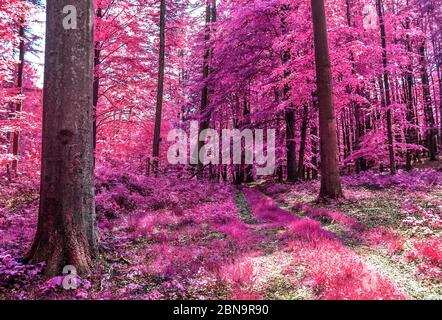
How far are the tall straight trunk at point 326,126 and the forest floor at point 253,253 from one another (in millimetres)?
765

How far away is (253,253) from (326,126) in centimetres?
683

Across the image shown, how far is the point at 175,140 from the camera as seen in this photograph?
98.1ft

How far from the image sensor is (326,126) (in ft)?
36.6

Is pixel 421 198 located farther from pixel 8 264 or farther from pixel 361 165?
pixel 361 165

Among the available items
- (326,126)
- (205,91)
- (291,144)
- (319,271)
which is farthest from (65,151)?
(205,91)

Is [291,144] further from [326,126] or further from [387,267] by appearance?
[387,267]

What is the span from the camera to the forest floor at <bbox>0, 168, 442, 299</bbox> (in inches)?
167

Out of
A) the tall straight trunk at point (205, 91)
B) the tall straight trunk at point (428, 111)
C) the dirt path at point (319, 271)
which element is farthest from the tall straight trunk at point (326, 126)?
the tall straight trunk at point (428, 111)

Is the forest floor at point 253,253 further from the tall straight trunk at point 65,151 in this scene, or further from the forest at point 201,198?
the tall straight trunk at point 65,151

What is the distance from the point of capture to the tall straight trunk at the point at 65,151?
4938mm
